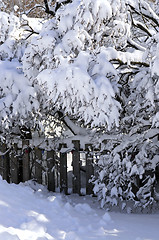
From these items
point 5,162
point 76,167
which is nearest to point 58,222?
point 76,167

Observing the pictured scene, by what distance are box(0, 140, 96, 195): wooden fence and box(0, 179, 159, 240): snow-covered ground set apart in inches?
55.5

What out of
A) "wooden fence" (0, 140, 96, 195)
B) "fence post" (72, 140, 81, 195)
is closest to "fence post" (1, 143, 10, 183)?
"wooden fence" (0, 140, 96, 195)

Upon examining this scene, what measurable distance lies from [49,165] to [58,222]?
2.45 metres

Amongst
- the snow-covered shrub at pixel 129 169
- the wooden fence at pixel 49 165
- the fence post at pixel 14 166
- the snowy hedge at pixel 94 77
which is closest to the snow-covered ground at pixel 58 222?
the snow-covered shrub at pixel 129 169

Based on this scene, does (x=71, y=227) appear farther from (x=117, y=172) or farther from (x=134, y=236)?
(x=117, y=172)

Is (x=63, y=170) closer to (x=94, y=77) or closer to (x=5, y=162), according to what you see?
(x=5, y=162)

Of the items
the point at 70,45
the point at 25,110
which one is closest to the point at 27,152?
the point at 25,110

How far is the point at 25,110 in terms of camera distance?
5.14 metres

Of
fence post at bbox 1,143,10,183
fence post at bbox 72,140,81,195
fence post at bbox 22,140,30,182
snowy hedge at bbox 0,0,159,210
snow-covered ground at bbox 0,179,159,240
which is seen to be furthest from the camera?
fence post at bbox 1,143,10,183

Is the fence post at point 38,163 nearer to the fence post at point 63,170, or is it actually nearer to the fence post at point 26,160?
the fence post at point 26,160

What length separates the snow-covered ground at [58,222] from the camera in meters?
3.19

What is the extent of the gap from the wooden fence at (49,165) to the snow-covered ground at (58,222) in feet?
4.62

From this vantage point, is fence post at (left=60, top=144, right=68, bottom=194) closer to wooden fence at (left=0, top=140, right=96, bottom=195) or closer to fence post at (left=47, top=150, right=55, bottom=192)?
wooden fence at (left=0, top=140, right=96, bottom=195)

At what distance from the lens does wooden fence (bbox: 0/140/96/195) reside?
589cm
